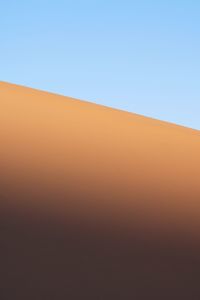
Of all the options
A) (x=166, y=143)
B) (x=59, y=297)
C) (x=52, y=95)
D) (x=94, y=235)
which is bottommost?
(x=59, y=297)

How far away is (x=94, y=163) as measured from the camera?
10.9ft

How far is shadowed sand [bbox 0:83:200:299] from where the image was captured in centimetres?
217

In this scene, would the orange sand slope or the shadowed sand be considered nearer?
the shadowed sand

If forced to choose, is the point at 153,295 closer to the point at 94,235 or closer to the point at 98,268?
the point at 98,268

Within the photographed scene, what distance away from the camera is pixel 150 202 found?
2.96 m

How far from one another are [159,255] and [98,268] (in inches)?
14.9

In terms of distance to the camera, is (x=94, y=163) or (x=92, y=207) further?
(x=94, y=163)

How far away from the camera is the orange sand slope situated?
108 inches

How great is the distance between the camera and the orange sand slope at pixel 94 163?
9.04ft

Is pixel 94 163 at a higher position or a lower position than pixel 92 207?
higher

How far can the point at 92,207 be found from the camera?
273 centimetres

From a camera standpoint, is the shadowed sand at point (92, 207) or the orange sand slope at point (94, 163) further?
the orange sand slope at point (94, 163)

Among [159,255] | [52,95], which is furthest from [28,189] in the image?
[52,95]

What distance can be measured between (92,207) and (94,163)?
2.08ft
